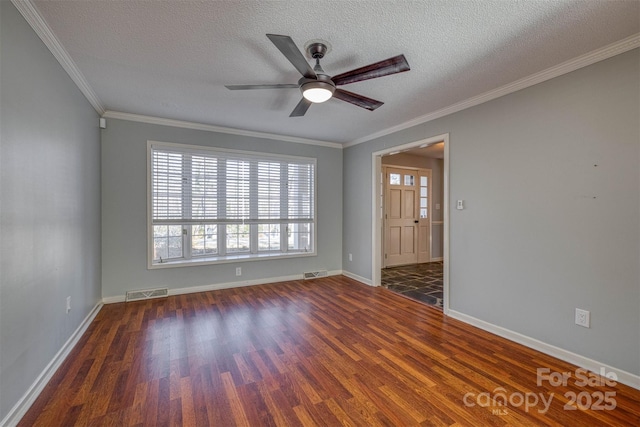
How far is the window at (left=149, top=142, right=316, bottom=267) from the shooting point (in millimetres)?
3918

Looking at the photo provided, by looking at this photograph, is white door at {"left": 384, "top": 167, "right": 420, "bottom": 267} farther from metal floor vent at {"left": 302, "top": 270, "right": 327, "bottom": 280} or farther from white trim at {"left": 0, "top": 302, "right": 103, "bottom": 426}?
white trim at {"left": 0, "top": 302, "right": 103, "bottom": 426}

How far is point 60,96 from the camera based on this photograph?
7.38 ft

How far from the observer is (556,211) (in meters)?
2.38

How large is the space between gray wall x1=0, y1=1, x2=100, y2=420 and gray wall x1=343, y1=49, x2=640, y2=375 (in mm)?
3729

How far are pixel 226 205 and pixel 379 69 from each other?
315cm

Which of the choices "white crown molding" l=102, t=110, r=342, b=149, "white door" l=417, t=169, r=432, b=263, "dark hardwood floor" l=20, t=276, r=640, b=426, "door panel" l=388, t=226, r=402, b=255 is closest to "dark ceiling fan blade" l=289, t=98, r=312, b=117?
"white crown molding" l=102, t=110, r=342, b=149

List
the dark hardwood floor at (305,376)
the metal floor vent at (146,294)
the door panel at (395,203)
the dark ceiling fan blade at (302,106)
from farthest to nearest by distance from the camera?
the door panel at (395,203)
the metal floor vent at (146,294)
the dark ceiling fan blade at (302,106)
the dark hardwood floor at (305,376)

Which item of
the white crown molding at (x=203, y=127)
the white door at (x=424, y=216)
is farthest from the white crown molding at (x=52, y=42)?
the white door at (x=424, y=216)

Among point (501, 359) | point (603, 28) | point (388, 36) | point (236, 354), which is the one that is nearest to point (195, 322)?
point (236, 354)

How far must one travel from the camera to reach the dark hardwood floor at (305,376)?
1.67 meters

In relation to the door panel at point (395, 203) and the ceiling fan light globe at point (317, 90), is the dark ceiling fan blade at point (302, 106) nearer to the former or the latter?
the ceiling fan light globe at point (317, 90)

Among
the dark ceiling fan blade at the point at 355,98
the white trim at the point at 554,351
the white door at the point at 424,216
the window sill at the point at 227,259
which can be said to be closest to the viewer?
the white trim at the point at 554,351

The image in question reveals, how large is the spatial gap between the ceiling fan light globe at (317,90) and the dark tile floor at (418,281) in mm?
2941

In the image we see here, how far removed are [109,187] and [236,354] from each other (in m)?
2.80
